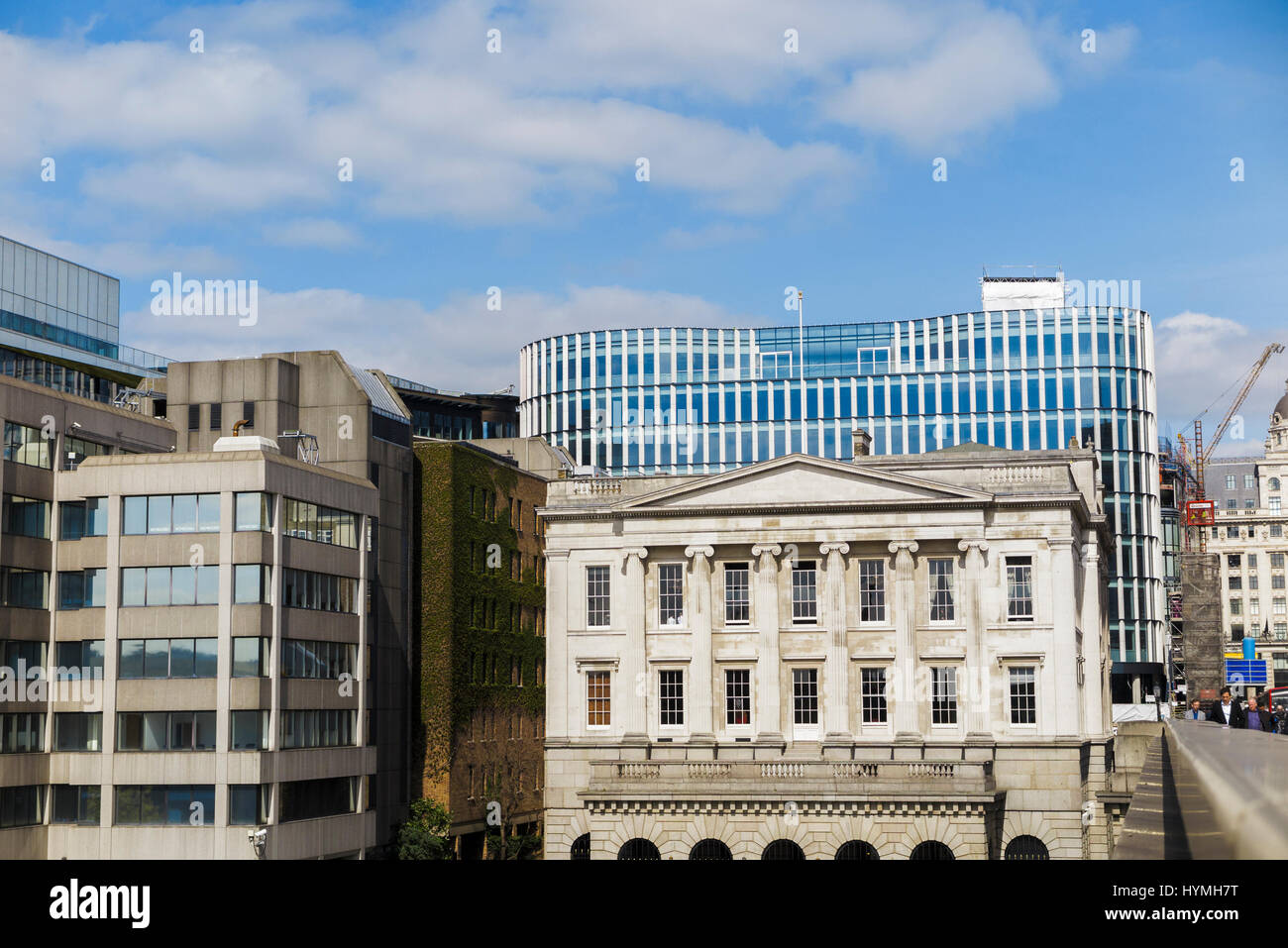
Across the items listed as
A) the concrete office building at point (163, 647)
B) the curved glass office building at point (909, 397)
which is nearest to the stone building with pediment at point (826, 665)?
the concrete office building at point (163, 647)

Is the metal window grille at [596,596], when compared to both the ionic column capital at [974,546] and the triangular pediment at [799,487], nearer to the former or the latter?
the triangular pediment at [799,487]

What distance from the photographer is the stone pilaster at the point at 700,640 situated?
3049 inches

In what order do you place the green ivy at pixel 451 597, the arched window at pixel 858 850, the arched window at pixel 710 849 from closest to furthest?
the arched window at pixel 858 850, the arched window at pixel 710 849, the green ivy at pixel 451 597

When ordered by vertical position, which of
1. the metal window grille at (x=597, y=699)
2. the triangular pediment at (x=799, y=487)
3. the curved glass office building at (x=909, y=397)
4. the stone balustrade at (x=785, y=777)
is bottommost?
the stone balustrade at (x=785, y=777)

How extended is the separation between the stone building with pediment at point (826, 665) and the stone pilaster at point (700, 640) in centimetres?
11

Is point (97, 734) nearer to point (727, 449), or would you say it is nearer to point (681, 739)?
point (681, 739)

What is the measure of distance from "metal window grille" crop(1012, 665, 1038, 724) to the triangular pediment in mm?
9013

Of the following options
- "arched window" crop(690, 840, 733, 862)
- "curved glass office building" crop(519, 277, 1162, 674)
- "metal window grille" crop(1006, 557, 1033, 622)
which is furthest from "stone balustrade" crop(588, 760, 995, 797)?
"curved glass office building" crop(519, 277, 1162, 674)

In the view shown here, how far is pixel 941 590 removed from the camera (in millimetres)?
76562
